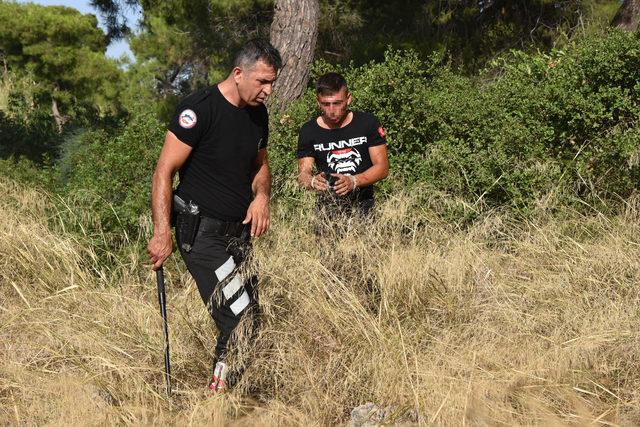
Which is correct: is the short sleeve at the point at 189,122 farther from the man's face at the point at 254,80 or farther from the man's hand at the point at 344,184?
the man's hand at the point at 344,184

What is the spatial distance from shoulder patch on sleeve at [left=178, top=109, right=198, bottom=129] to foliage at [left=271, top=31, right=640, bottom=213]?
2520 millimetres

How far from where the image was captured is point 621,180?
6602 millimetres

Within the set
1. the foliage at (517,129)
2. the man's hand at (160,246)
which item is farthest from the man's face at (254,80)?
the foliage at (517,129)

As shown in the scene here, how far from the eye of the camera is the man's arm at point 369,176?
196 inches

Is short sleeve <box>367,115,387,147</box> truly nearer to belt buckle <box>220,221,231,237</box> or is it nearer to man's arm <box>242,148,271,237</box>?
man's arm <box>242,148,271,237</box>

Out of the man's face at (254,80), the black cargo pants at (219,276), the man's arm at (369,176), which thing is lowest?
the black cargo pants at (219,276)

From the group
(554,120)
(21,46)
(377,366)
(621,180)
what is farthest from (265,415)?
(21,46)

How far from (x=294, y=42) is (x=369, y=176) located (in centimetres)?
467

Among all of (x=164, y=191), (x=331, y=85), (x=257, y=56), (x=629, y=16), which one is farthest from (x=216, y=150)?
(x=629, y=16)

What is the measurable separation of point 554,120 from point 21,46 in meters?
15.8

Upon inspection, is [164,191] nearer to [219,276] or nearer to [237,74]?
[219,276]

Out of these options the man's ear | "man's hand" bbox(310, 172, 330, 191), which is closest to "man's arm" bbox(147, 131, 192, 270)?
the man's ear

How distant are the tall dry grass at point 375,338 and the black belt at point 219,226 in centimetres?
37

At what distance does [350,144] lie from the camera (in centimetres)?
522
